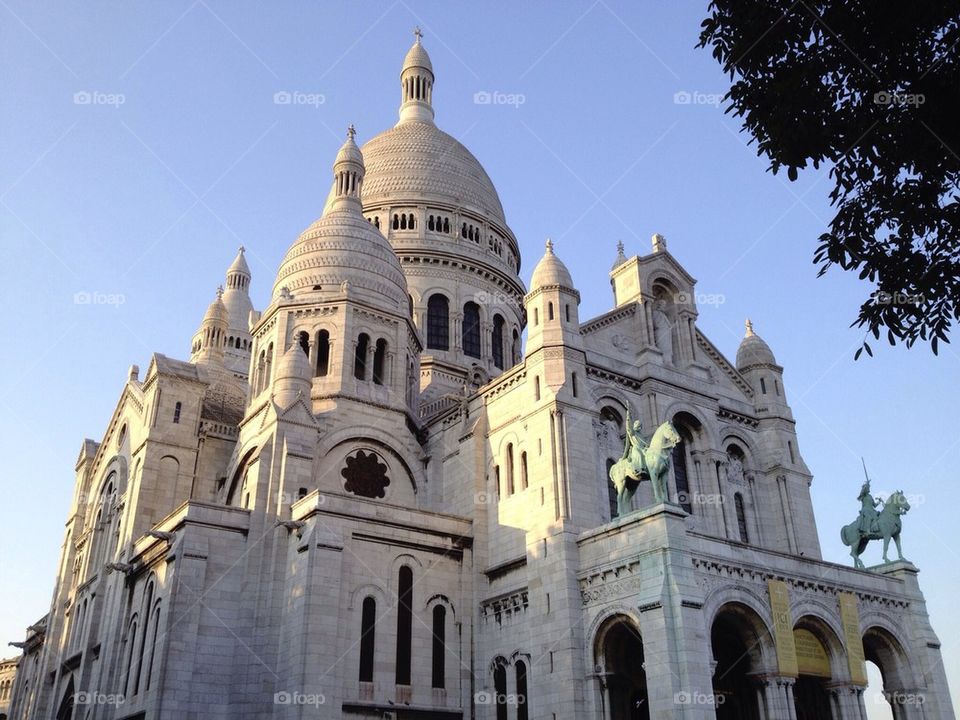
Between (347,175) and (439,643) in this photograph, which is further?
(347,175)

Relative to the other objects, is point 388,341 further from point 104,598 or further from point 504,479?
point 104,598

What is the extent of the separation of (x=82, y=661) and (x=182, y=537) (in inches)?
424

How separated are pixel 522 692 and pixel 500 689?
1.48m

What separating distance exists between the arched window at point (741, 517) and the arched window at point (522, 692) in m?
12.1

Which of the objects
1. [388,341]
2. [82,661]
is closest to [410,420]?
[388,341]

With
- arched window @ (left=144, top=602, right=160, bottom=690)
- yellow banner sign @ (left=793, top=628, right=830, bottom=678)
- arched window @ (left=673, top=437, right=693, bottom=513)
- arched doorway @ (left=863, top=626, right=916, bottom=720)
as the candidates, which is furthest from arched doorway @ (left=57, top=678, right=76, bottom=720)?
arched doorway @ (left=863, top=626, right=916, bottom=720)

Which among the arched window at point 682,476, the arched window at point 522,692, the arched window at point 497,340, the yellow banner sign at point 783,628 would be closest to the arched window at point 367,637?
the arched window at point 522,692

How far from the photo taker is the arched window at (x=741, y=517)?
39062 mm

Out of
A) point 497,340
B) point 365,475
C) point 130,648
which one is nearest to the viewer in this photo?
point 130,648

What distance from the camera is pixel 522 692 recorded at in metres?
31.9

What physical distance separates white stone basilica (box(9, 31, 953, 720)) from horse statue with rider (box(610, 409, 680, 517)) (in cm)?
127

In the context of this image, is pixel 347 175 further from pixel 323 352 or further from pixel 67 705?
pixel 67 705

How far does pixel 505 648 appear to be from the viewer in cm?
3294

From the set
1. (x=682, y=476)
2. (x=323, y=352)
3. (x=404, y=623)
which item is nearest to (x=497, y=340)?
(x=323, y=352)
